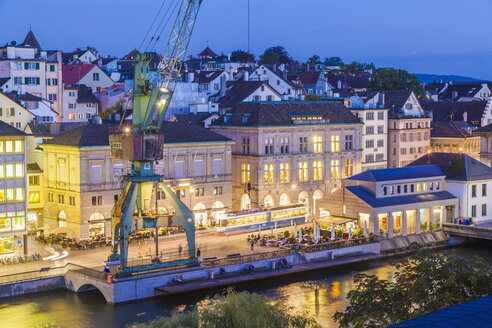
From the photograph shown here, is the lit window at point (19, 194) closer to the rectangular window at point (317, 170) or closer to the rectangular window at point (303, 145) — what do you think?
the rectangular window at point (303, 145)

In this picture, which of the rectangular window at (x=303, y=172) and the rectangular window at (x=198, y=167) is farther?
the rectangular window at (x=303, y=172)

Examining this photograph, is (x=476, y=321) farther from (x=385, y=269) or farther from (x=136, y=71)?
(x=385, y=269)

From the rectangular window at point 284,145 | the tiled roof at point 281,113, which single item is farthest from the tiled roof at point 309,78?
the rectangular window at point 284,145

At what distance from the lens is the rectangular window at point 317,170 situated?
9906 cm

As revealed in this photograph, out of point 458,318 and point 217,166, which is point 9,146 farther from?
point 458,318

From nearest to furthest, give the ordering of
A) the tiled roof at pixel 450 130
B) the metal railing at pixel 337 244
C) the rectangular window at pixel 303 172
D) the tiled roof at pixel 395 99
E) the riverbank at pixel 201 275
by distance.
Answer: the riverbank at pixel 201 275, the metal railing at pixel 337 244, the rectangular window at pixel 303 172, the tiled roof at pixel 395 99, the tiled roof at pixel 450 130

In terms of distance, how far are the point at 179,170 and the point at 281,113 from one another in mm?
16467

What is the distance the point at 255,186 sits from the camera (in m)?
93.9

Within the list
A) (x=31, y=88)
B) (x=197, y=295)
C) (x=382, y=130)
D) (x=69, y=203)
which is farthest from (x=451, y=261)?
(x=31, y=88)

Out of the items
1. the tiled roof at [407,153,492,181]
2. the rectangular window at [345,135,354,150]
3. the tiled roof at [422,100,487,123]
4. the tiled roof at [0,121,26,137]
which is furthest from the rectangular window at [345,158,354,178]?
the tiled roof at [422,100,487,123]

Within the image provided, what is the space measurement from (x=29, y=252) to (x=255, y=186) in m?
28.9

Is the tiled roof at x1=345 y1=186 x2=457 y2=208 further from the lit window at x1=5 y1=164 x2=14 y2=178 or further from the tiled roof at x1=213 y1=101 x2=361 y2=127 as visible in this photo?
the lit window at x1=5 y1=164 x2=14 y2=178

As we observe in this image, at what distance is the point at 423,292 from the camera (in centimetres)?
4147

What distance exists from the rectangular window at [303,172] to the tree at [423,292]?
178 feet
